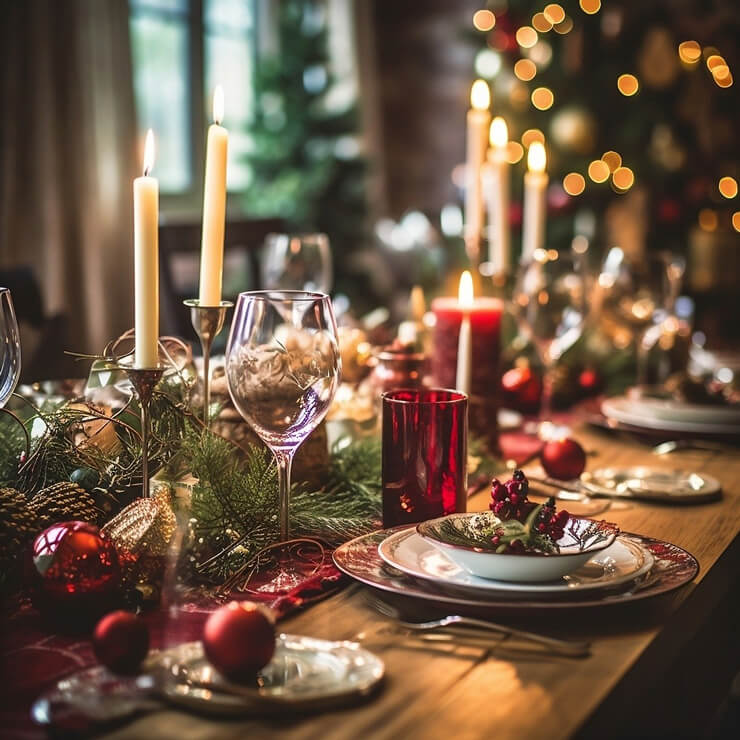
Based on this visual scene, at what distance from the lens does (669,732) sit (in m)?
0.89

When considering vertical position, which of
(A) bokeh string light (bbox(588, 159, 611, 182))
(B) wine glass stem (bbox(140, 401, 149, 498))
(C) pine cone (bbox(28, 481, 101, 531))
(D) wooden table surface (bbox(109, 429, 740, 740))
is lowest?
(D) wooden table surface (bbox(109, 429, 740, 740))

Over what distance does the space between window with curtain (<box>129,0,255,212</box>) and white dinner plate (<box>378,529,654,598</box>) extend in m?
3.57

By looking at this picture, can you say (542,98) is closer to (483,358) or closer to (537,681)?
(483,358)

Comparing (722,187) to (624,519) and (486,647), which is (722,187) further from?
(486,647)

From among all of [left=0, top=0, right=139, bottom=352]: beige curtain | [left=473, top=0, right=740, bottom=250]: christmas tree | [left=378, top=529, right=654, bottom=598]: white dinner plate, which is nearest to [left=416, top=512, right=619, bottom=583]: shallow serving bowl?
[left=378, top=529, right=654, bottom=598]: white dinner plate

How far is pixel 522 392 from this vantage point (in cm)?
158

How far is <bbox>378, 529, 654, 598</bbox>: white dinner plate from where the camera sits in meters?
0.71

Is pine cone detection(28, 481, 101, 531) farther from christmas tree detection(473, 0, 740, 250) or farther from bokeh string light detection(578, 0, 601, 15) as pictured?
bokeh string light detection(578, 0, 601, 15)

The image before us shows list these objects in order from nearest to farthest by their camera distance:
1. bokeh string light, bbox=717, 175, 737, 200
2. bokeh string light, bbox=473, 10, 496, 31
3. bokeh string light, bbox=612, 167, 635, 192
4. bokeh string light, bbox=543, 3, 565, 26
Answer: bokeh string light, bbox=543, 3, 565, 26 < bokeh string light, bbox=612, 167, 635, 192 < bokeh string light, bbox=473, 10, 496, 31 < bokeh string light, bbox=717, 175, 737, 200

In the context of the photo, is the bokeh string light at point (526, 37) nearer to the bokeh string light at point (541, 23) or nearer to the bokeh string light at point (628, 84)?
the bokeh string light at point (541, 23)

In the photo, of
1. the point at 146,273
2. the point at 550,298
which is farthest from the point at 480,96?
the point at 146,273

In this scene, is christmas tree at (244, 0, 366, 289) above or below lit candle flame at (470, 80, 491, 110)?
above

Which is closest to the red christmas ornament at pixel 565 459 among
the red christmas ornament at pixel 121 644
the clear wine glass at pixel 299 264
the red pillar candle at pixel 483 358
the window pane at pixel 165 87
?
the red pillar candle at pixel 483 358

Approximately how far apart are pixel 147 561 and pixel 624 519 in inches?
19.1
